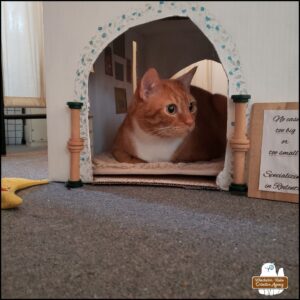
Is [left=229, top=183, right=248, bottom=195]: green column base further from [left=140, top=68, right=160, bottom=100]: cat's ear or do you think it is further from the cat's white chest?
[left=140, top=68, right=160, bottom=100]: cat's ear

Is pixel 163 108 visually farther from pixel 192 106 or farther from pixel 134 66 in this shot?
pixel 134 66

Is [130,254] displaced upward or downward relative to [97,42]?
downward

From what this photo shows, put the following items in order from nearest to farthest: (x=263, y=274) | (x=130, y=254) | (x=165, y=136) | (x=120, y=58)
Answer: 1. (x=263, y=274)
2. (x=130, y=254)
3. (x=165, y=136)
4. (x=120, y=58)

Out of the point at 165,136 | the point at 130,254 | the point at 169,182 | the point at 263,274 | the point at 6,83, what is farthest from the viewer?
the point at 6,83

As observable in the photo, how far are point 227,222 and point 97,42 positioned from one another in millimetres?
754

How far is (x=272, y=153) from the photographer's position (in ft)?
3.41

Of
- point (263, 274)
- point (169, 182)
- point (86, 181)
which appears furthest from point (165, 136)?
point (263, 274)

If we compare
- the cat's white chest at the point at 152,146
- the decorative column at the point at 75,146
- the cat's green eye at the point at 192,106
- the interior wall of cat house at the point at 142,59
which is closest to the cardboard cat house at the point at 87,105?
the decorative column at the point at 75,146

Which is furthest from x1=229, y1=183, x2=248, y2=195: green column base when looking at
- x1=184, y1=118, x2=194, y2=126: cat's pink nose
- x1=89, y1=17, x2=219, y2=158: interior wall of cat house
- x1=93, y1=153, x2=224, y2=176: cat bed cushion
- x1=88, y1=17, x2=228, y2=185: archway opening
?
x1=89, y1=17, x2=219, y2=158: interior wall of cat house

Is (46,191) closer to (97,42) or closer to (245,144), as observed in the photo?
(97,42)

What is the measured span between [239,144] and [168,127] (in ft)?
1.10

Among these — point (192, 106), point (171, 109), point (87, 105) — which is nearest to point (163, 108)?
point (171, 109)

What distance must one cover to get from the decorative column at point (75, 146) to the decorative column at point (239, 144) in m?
0.53

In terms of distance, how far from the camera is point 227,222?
82cm
